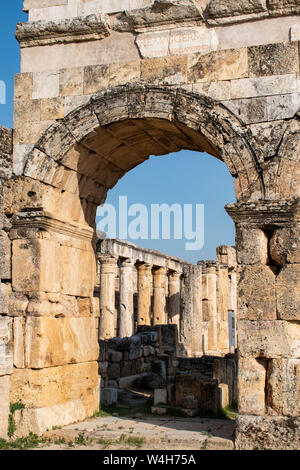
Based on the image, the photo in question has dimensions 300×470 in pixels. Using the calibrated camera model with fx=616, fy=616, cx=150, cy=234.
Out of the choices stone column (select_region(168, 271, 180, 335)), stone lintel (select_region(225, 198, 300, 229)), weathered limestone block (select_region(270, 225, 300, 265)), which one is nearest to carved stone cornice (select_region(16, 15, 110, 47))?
stone lintel (select_region(225, 198, 300, 229))

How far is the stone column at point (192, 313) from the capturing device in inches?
819

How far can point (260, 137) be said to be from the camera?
771 centimetres

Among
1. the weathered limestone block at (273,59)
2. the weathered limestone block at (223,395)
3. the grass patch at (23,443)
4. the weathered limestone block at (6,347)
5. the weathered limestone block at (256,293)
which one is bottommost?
the grass patch at (23,443)

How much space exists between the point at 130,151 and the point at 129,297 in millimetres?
13164

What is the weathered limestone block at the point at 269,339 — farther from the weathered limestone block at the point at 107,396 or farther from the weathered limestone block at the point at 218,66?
the weathered limestone block at the point at 107,396

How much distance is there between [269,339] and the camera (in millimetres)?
7195

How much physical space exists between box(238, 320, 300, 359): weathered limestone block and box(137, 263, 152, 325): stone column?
1564 cm

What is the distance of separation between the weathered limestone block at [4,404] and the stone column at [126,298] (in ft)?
45.1

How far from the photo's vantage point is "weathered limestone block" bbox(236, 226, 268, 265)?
293 inches

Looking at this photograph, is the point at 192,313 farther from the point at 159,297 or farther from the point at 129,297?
the point at 159,297

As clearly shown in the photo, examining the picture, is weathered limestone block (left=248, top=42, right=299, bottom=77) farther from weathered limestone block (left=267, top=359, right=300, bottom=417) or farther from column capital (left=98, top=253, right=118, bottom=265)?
column capital (left=98, top=253, right=118, bottom=265)

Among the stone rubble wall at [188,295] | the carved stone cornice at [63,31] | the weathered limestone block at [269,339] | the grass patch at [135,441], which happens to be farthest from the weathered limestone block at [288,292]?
the stone rubble wall at [188,295]
